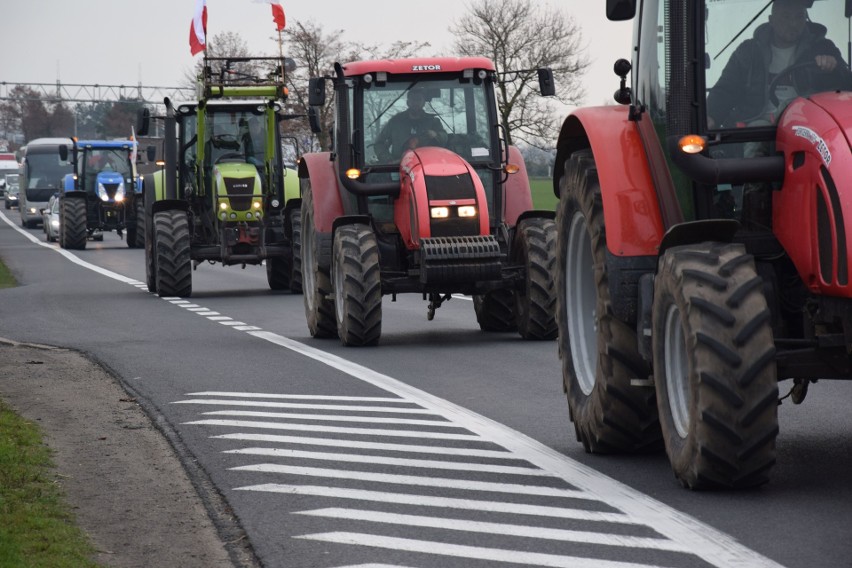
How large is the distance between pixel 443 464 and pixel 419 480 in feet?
1.57

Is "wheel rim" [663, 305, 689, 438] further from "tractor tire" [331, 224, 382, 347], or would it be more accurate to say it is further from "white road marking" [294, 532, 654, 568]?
"tractor tire" [331, 224, 382, 347]

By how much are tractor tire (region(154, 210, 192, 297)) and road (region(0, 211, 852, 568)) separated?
6.78 m

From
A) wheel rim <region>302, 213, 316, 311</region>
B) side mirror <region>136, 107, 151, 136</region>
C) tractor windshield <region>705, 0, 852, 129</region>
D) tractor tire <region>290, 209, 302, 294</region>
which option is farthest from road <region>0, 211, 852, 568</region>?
side mirror <region>136, 107, 151, 136</region>

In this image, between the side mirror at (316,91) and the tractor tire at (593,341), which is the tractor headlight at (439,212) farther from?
the tractor tire at (593,341)

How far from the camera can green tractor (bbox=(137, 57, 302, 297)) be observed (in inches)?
992

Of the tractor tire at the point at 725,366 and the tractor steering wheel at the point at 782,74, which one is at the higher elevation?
the tractor steering wheel at the point at 782,74

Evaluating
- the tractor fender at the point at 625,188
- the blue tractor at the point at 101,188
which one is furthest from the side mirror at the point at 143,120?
the blue tractor at the point at 101,188

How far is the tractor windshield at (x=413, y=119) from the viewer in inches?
656

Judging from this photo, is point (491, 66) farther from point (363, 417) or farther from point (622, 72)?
point (622, 72)

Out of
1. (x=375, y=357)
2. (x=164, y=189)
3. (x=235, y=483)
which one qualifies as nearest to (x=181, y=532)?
(x=235, y=483)

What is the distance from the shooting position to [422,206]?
51.3 feet

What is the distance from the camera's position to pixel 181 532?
7.21 meters

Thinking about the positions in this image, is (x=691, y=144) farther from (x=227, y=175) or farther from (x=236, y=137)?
(x=236, y=137)

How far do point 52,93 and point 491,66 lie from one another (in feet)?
395
